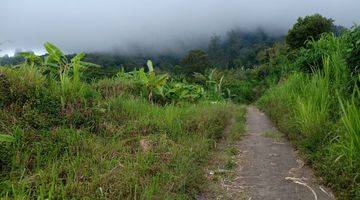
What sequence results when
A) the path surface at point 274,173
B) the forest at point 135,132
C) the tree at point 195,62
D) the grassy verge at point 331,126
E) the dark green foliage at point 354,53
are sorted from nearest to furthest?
the forest at point 135,132 → the grassy verge at point 331,126 → the path surface at point 274,173 → the dark green foliage at point 354,53 → the tree at point 195,62

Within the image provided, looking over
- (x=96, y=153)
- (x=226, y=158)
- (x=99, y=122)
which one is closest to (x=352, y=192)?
(x=226, y=158)

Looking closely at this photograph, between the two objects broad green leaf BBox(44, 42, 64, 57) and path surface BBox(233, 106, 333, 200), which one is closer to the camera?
path surface BBox(233, 106, 333, 200)

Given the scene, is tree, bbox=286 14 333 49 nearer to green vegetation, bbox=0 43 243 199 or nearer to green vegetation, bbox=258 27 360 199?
green vegetation, bbox=258 27 360 199

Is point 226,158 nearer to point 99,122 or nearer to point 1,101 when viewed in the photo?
point 99,122

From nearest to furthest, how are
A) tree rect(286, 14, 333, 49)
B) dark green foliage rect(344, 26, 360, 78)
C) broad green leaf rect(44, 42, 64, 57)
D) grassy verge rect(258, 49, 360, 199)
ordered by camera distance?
grassy verge rect(258, 49, 360, 199)
dark green foliage rect(344, 26, 360, 78)
broad green leaf rect(44, 42, 64, 57)
tree rect(286, 14, 333, 49)

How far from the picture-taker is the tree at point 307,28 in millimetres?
24281

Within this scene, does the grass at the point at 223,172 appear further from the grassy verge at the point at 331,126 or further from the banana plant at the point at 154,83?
the banana plant at the point at 154,83

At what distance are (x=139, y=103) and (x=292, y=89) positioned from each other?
3501 mm

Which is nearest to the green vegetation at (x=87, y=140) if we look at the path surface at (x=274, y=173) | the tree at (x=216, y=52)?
the path surface at (x=274, y=173)

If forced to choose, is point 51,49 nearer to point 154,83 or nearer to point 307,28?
point 154,83

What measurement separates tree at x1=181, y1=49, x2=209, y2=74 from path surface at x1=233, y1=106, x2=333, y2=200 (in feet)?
113

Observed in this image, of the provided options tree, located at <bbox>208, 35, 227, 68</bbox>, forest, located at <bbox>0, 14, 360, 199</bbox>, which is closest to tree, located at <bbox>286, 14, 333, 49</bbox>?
forest, located at <bbox>0, 14, 360, 199</bbox>

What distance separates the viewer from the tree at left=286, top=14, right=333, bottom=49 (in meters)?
24.3

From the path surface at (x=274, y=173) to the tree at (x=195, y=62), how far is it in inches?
1352
